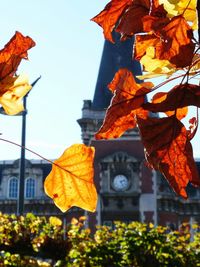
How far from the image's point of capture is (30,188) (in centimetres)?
2456

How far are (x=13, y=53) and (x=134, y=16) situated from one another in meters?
0.15

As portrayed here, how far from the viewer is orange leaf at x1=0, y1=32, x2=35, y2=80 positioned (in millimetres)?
561

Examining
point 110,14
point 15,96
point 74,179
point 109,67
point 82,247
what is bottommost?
point 82,247

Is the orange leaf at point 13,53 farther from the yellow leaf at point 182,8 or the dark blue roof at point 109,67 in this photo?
the dark blue roof at point 109,67

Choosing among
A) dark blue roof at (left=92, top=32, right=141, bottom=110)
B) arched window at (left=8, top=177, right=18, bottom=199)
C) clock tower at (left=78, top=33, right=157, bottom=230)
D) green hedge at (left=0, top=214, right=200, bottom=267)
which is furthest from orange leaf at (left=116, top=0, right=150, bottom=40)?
arched window at (left=8, top=177, right=18, bottom=199)

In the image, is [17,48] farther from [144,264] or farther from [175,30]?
[144,264]

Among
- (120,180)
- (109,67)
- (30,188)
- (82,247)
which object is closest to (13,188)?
(30,188)

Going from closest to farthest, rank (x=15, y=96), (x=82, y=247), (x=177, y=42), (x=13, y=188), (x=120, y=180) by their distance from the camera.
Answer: (x=177, y=42), (x=15, y=96), (x=82, y=247), (x=120, y=180), (x=13, y=188)

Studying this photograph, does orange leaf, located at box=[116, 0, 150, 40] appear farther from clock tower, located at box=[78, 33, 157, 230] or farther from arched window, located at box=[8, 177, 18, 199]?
arched window, located at box=[8, 177, 18, 199]

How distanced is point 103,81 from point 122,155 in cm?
451

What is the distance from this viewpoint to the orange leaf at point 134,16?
58 centimetres

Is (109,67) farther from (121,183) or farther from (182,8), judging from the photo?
(182,8)

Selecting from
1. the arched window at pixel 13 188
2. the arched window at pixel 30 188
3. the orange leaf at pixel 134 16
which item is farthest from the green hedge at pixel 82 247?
the arched window at pixel 13 188

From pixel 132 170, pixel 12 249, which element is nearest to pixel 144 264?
pixel 12 249
